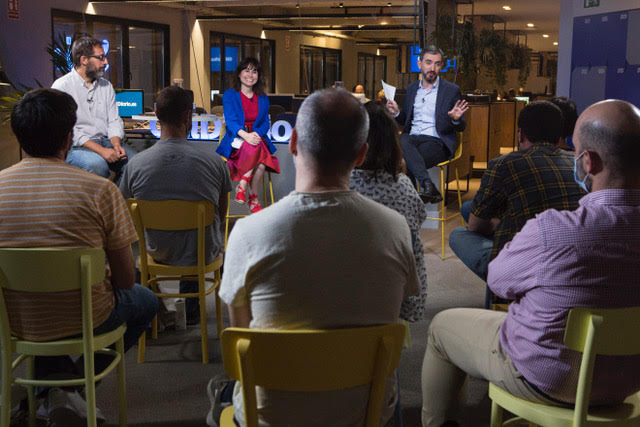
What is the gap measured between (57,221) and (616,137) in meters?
1.76

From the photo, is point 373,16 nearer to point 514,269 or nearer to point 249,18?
point 249,18

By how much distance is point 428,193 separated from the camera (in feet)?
17.3

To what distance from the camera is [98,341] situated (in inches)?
95.0

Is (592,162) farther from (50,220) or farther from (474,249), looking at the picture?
(50,220)

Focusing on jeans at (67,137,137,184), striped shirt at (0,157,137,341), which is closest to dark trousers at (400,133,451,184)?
jeans at (67,137,137,184)

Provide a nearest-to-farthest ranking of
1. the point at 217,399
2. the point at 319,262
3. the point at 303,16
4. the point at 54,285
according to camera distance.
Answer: the point at 319,262 < the point at 217,399 < the point at 54,285 < the point at 303,16

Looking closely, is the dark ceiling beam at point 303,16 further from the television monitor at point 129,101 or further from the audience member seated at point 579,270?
the audience member seated at point 579,270

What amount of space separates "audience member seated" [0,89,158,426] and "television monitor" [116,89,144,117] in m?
5.56

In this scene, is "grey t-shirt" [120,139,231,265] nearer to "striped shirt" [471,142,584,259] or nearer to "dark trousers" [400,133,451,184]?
"striped shirt" [471,142,584,259]

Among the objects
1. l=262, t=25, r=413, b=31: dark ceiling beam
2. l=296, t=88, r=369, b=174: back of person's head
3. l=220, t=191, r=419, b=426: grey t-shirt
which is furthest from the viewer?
l=262, t=25, r=413, b=31: dark ceiling beam

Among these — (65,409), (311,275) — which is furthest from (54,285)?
(311,275)

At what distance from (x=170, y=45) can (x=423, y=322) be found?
10009 mm

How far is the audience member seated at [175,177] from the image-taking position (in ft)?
11.3

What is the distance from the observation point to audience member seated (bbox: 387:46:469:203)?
17.8 ft
